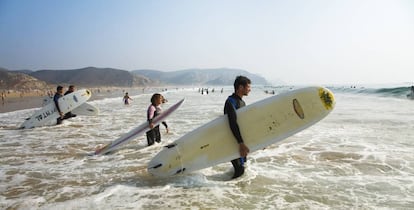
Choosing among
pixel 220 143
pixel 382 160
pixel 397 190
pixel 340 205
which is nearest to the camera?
pixel 340 205

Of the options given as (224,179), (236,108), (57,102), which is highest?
(236,108)

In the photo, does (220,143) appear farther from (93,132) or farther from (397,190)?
(93,132)

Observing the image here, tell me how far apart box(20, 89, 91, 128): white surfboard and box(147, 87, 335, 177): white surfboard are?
9.69m

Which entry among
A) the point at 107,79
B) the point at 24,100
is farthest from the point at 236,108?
the point at 107,79

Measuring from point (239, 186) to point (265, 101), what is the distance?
63.0 inches

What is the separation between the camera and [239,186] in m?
4.69

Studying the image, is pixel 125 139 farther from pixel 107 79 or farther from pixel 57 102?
pixel 107 79

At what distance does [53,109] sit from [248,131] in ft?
37.4

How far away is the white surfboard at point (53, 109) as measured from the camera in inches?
484

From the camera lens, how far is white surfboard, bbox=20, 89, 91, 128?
12.3 meters

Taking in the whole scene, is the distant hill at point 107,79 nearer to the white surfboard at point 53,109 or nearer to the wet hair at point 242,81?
the white surfboard at point 53,109

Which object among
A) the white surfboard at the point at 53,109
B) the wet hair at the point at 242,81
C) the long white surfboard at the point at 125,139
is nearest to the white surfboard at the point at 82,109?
the white surfboard at the point at 53,109

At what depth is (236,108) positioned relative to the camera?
485 centimetres

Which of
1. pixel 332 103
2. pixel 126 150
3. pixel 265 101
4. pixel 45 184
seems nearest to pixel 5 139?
pixel 126 150
